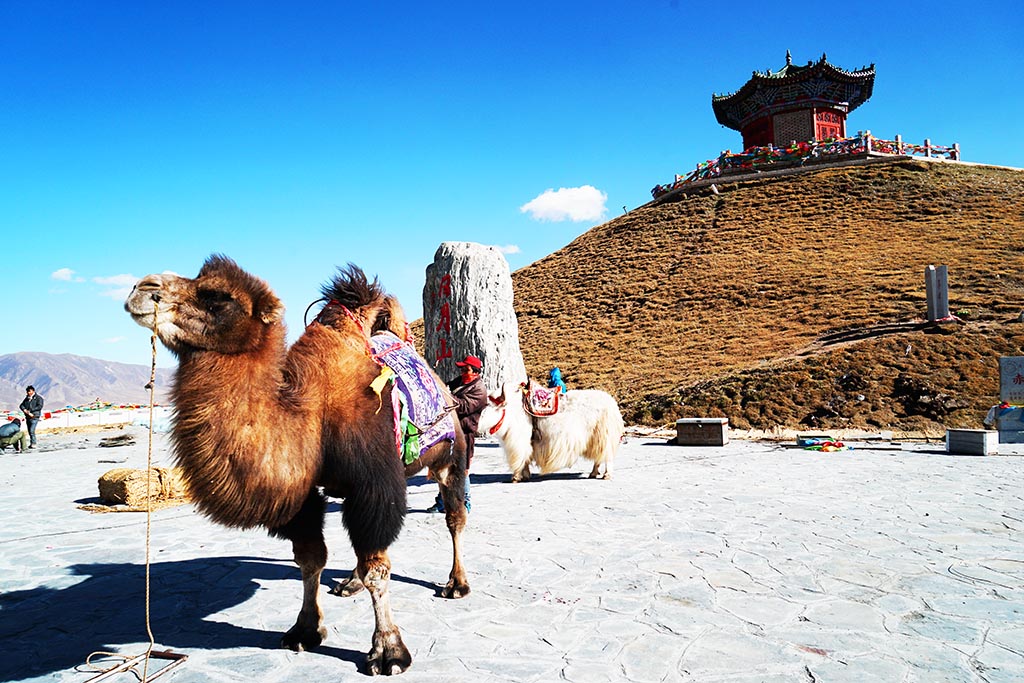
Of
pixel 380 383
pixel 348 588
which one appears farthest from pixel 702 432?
pixel 380 383

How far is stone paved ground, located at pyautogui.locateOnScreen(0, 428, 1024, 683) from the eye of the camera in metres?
3.51

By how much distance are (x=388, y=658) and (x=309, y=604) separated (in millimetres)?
715

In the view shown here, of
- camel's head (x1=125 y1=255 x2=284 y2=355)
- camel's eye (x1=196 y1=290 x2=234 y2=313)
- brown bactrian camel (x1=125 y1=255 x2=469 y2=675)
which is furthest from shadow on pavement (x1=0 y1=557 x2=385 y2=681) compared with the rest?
camel's eye (x1=196 y1=290 x2=234 y2=313)

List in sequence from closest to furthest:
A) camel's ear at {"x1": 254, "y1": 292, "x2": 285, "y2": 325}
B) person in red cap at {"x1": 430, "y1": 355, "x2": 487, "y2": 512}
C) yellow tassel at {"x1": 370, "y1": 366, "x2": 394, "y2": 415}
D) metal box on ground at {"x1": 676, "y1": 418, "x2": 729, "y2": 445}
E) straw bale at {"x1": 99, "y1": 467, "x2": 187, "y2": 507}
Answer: camel's ear at {"x1": 254, "y1": 292, "x2": 285, "y2": 325}, yellow tassel at {"x1": 370, "y1": 366, "x2": 394, "y2": 415}, person in red cap at {"x1": 430, "y1": 355, "x2": 487, "y2": 512}, straw bale at {"x1": 99, "y1": 467, "x2": 187, "y2": 507}, metal box on ground at {"x1": 676, "y1": 418, "x2": 729, "y2": 445}

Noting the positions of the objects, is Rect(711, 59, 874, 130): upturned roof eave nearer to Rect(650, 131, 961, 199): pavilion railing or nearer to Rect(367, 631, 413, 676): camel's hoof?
Rect(650, 131, 961, 199): pavilion railing

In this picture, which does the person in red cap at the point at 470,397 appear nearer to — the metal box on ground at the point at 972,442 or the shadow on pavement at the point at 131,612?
the shadow on pavement at the point at 131,612

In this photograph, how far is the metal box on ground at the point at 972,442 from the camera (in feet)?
36.2

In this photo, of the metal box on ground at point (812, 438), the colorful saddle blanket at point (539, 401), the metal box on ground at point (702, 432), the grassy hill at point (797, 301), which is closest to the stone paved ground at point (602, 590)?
the colorful saddle blanket at point (539, 401)

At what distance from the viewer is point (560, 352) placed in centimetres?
3206

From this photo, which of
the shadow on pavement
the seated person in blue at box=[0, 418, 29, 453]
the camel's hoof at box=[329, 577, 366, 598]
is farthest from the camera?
the seated person in blue at box=[0, 418, 29, 453]

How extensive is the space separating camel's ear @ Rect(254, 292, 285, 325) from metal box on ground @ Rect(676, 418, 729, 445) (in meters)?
12.3

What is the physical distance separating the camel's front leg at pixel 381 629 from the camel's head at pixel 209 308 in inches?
53.6

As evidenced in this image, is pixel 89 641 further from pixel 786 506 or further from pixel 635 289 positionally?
pixel 635 289

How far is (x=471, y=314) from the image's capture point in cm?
1239
